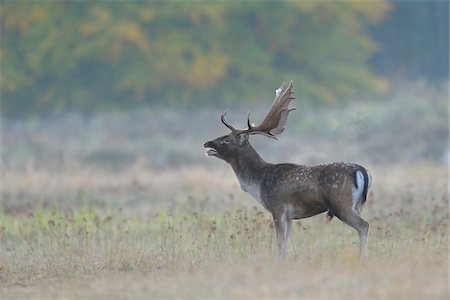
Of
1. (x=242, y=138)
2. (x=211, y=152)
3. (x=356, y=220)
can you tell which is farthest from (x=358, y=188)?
(x=211, y=152)

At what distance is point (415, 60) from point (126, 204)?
27.4 meters

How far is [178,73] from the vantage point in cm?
3869

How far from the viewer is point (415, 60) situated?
47.2m

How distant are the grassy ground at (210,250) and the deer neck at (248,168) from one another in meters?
0.82

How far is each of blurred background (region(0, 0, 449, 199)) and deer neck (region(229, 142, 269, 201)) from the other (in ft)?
70.7

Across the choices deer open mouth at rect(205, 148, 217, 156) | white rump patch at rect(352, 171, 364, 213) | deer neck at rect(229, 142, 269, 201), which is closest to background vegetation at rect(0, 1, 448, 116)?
deer open mouth at rect(205, 148, 217, 156)

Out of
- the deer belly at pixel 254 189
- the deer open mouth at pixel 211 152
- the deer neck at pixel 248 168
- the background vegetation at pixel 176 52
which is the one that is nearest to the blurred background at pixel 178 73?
the background vegetation at pixel 176 52

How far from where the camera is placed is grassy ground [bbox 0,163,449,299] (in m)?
10.9

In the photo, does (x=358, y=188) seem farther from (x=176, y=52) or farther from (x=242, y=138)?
(x=176, y=52)

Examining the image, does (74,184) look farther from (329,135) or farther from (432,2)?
(432,2)

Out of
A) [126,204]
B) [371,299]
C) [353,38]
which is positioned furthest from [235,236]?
[353,38]

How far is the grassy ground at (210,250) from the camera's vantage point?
35.6 ft

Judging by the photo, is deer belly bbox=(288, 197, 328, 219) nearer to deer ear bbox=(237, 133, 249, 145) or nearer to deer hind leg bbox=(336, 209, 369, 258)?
deer hind leg bbox=(336, 209, 369, 258)

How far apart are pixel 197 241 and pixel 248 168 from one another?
6.10ft
